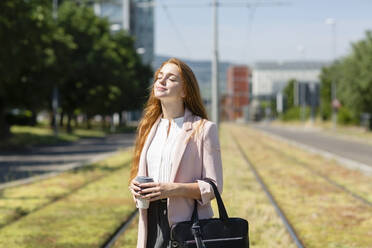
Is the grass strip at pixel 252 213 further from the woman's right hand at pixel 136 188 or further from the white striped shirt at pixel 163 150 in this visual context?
the woman's right hand at pixel 136 188

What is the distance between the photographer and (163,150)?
311 cm

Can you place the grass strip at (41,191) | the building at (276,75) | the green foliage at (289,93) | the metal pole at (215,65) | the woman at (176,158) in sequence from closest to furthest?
Answer: the woman at (176,158) → the grass strip at (41,191) → the metal pole at (215,65) → the building at (276,75) → the green foliage at (289,93)

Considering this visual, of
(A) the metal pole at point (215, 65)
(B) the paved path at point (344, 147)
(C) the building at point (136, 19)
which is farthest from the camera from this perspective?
(C) the building at point (136, 19)

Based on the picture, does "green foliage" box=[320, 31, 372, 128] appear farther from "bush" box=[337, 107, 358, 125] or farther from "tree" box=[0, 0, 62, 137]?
"tree" box=[0, 0, 62, 137]

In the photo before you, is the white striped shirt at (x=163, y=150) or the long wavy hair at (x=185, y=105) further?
the long wavy hair at (x=185, y=105)

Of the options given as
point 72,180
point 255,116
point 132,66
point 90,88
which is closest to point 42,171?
point 72,180

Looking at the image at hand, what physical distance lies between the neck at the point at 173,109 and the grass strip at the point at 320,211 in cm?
387

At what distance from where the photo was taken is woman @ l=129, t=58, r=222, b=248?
301 centimetres

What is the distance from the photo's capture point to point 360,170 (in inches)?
624

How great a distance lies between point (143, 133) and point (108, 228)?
14.4 feet

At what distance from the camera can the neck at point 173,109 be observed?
3.21m

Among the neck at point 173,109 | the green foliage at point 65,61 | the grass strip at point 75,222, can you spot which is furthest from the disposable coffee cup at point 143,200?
the green foliage at point 65,61

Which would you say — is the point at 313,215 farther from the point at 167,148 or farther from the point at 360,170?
the point at 360,170

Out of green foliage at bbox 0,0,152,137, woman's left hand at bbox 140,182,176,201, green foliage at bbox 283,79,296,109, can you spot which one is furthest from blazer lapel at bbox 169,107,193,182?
green foliage at bbox 283,79,296,109
